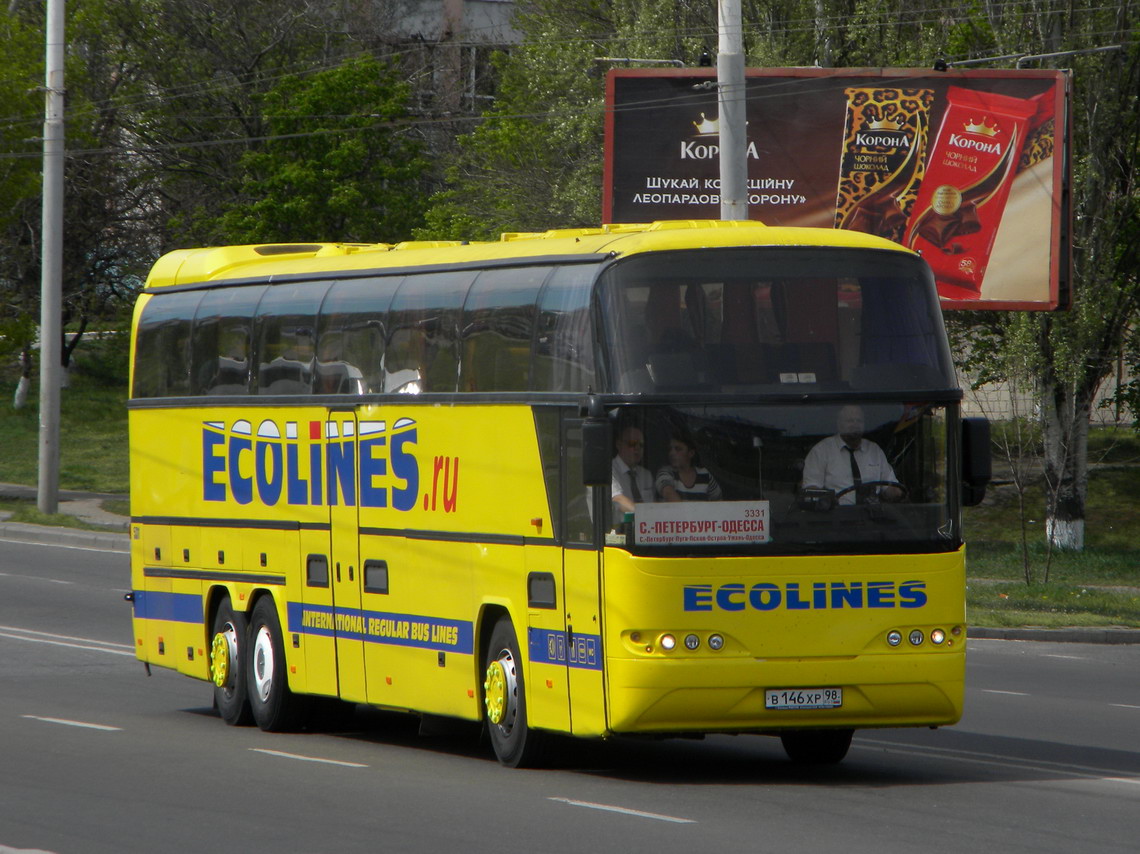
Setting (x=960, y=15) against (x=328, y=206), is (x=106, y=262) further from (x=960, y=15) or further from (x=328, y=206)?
(x=960, y=15)

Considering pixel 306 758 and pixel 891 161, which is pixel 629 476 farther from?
pixel 891 161

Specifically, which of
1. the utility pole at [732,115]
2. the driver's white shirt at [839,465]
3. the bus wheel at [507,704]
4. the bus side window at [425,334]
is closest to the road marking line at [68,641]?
the bus side window at [425,334]

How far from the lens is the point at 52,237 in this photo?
32.0 meters

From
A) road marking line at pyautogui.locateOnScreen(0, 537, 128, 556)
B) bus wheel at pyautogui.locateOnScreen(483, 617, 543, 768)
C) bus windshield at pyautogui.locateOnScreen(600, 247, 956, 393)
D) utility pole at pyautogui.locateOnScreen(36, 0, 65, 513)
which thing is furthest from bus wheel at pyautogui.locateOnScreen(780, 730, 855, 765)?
utility pole at pyautogui.locateOnScreen(36, 0, 65, 513)

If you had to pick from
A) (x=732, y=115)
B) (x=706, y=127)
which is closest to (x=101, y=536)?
(x=706, y=127)

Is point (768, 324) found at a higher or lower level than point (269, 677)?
higher

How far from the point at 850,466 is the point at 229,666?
5.99 metres

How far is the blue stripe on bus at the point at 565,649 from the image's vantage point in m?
10.6

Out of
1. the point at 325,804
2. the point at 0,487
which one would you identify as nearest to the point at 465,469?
the point at 325,804

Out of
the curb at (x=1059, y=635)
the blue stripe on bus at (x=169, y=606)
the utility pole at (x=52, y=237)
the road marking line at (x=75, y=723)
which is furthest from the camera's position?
the utility pole at (x=52, y=237)

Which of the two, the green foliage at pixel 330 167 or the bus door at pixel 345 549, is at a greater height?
the green foliage at pixel 330 167

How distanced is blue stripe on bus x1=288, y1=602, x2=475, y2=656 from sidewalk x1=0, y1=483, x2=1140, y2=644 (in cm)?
1026

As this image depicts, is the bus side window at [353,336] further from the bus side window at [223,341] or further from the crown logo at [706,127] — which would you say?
the crown logo at [706,127]

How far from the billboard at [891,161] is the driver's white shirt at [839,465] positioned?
18.1 m
